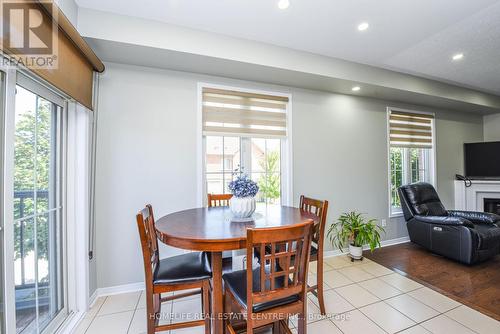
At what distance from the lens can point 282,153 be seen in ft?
10.2

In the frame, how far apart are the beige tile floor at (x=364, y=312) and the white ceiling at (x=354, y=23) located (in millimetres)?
2644

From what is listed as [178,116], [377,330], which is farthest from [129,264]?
[377,330]

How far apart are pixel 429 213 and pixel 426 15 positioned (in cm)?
278

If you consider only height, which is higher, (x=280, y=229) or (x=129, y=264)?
(x=280, y=229)

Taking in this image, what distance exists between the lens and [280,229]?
1.17 metres

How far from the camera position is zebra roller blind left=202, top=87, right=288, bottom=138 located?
2.69 meters

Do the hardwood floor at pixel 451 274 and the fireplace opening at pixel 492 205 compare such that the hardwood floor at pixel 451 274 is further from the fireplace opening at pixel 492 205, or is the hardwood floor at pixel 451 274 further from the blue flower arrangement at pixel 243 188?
the blue flower arrangement at pixel 243 188

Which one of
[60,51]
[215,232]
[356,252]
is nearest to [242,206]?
[215,232]

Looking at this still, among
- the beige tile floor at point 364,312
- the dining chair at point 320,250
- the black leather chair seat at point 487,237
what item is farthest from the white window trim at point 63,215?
the black leather chair seat at point 487,237

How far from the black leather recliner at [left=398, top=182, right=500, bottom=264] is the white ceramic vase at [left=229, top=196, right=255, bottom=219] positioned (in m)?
2.81

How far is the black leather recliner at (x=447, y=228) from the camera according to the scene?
2715mm

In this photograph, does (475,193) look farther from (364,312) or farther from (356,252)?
(364,312)

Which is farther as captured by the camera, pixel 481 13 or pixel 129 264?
pixel 129 264

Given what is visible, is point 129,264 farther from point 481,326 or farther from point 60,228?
point 481,326
